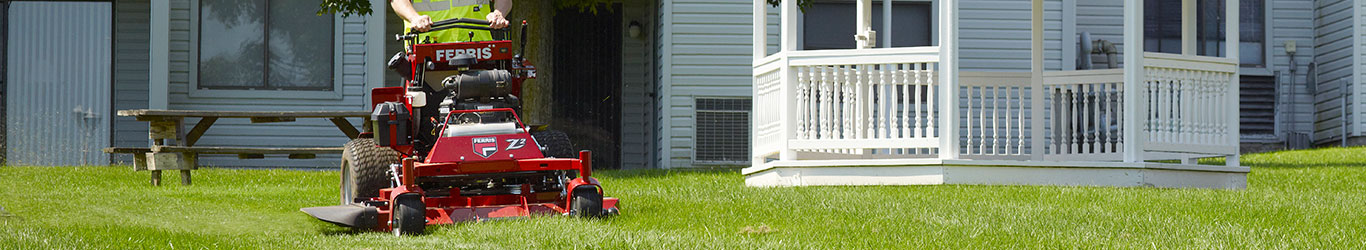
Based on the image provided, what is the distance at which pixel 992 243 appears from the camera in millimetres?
6047

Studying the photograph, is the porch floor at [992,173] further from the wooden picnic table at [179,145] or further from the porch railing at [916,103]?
the wooden picnic table at [179,145]

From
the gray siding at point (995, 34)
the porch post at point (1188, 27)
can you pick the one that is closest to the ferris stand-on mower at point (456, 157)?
the porch post at point (1188, 27)

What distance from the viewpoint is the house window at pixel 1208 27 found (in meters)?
20.1

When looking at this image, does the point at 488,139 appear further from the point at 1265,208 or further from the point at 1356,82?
the point at 1356,82

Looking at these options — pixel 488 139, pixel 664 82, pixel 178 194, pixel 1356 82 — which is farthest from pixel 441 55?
pixel 1356 82

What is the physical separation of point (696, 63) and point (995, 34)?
3220mm

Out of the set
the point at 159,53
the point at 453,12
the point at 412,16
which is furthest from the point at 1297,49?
the point at 412,16

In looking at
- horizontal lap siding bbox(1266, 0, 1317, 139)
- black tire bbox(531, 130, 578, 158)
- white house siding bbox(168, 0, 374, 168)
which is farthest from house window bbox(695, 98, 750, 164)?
black tire bbox(531, 130, 578, 158)

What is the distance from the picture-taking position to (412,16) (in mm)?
7465

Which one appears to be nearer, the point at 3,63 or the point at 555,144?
the point at 555,144

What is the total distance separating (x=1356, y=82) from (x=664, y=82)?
8.27 metres

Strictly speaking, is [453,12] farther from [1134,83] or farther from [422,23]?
[1134,83]

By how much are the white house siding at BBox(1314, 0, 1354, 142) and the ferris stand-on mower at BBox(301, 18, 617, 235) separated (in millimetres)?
14328

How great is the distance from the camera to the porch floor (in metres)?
9.92
